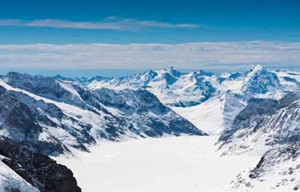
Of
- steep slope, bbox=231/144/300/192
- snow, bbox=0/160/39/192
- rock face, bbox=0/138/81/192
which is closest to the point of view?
snow, bbox=0/160/39/192

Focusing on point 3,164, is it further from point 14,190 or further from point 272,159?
point 272,159

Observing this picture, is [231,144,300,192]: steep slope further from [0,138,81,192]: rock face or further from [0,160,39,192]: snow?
[0,160,39,192]: snow

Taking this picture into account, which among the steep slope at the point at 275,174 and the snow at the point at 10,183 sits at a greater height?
the snow at the point at 10,183

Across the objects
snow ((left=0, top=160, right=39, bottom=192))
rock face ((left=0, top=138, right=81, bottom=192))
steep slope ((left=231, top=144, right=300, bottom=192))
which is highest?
snow ((left=0, top=160, right=39, bottom=192))

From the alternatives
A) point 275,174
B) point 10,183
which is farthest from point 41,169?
point 275,174

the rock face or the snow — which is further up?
the snow

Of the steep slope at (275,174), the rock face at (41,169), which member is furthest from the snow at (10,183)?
the steep slope at (275,174)

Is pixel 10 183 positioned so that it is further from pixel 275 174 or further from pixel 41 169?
pixel 275 174

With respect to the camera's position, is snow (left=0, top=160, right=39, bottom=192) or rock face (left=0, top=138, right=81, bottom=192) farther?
rock face (left=0, top=138, right=81, bottom=192)

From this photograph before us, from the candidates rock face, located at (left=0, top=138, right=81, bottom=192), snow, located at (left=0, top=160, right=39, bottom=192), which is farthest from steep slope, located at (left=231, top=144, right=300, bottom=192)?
snow, located at (left=0, top=160, right=39, bottom=192)

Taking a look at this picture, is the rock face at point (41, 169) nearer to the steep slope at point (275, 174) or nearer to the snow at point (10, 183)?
the snow at point (10, 183)
